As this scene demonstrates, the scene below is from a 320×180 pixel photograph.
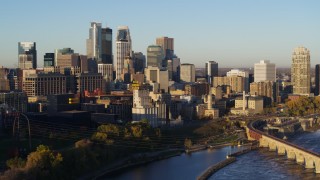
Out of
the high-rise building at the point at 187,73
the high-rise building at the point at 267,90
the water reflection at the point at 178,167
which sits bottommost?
the water reflection at the point at 178,167

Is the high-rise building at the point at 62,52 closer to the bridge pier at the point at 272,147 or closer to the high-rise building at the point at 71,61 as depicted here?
the high-rise building at the point at 71,61

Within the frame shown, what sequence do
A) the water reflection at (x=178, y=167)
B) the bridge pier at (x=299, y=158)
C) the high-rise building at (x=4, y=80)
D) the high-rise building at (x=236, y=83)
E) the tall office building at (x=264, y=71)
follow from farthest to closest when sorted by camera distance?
the tall office building at (x=264, y=71) < the high-rise building at (x=236, y=83) < the high-rise building at (x=4, y=80) < the bridge pier at (x=299, y=158) < the water reflection at (x=178, y=167)

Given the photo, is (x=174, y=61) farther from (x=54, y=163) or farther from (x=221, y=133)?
(x=54, y=163)

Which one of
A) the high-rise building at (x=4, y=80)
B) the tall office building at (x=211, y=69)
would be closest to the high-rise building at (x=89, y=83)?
the high-rise building at (x=4, y=80)

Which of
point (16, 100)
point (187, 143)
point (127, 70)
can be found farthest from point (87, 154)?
point (127, 70)

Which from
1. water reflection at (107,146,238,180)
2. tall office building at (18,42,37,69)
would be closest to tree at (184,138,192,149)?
water reflection at (107,146,238,180)

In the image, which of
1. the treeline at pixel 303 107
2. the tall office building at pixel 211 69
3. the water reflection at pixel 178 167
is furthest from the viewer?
the tall office building at pixel 211 69

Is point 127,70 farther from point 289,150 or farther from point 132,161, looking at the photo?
point 132,161
